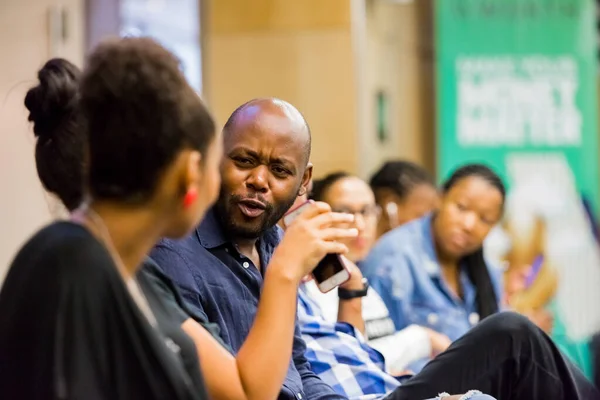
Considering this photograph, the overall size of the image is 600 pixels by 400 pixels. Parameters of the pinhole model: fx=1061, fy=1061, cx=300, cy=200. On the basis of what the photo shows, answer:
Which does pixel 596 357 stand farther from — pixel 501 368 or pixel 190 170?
pixel 190 170

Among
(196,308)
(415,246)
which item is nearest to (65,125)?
(196,308)

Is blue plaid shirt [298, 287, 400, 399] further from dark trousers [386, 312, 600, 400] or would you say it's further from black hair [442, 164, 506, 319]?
black hair [442, 164, 506, 319]

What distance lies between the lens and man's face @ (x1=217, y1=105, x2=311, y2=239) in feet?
6.10

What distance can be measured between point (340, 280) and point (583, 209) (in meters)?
3.36

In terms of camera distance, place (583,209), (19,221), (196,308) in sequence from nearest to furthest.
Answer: (196,308)
(19,221)
(583,209)

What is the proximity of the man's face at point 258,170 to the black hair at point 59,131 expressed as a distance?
0.36 metres

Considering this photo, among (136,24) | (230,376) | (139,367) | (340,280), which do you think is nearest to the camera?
(139,367)

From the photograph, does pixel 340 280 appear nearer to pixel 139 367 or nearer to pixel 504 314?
pixel 504 314

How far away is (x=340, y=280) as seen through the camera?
205 cm

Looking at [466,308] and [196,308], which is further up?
[196,308]

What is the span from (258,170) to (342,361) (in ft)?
1.92

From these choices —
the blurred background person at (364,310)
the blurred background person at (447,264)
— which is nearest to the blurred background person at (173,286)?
the blurred background person at (364,310)

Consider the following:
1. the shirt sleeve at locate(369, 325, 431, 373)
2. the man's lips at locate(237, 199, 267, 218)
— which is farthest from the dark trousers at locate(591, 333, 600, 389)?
the man's lips at locate(237, 199, 267, 218)

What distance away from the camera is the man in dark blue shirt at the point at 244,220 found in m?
1.77
